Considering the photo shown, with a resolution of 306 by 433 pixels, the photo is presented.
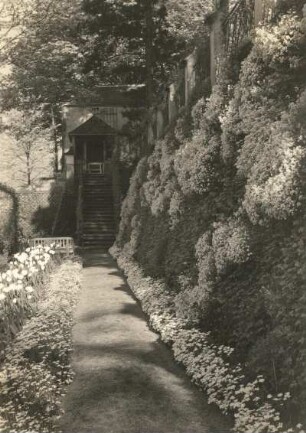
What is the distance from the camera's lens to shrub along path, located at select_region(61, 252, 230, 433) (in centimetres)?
563

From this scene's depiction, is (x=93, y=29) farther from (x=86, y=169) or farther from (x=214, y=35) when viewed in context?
(x=214, y=35)

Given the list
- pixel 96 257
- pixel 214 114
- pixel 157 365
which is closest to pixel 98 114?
pixel 96 257

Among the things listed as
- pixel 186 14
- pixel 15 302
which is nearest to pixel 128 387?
pixel 15 302

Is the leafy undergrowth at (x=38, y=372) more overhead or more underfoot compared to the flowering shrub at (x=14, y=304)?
more underfoot

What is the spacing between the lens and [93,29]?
25453 millimetres

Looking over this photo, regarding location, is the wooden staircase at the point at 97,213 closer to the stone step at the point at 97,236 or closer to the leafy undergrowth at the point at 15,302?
the stone step at the point at 97,236

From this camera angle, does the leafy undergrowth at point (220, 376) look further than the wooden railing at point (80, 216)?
No

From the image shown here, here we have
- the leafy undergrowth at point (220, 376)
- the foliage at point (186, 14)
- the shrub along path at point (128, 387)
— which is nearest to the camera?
the leafy undergrowth at point (220, 376)

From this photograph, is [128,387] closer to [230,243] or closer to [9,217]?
[230,243]

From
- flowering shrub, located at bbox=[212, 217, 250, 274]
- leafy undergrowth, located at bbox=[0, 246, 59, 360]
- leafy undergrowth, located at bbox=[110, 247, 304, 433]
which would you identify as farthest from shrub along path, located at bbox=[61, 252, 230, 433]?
flowering shrub, located at bbox=[212, 217, 250, 274]

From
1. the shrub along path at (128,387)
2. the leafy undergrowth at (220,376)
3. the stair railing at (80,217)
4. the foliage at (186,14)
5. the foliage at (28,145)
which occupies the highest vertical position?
the foliage at (186,14)

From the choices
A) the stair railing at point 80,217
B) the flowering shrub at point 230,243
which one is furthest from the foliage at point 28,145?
the flowering shrub at point 230,243

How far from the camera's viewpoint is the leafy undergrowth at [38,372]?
577 cm

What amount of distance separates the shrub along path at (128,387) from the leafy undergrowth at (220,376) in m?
0.18
